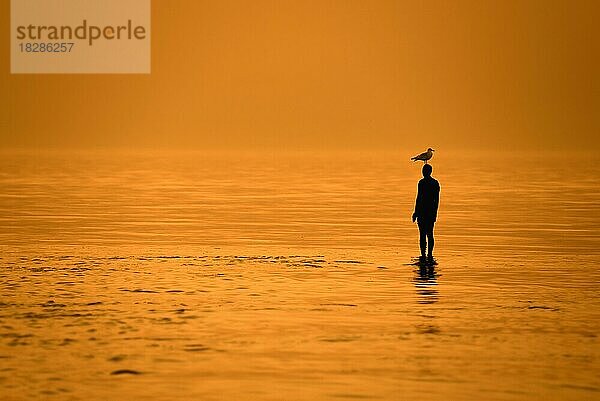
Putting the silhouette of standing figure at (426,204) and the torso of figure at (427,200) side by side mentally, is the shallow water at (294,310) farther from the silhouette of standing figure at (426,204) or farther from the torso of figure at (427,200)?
the torso of figure at (427,200)

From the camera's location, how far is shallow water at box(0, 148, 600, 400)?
621 inches

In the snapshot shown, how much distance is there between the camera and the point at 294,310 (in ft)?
66.8

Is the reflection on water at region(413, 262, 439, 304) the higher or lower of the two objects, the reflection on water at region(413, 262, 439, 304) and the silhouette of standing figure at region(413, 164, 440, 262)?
the lower

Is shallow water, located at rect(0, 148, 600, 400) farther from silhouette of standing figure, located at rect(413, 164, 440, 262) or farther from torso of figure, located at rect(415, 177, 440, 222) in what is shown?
torso of figure, located at rect(415, 177, 440, 222)

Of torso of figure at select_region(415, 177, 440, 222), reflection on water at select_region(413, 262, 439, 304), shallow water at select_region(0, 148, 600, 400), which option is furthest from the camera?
torso of figure at select_region(415, 177, 440, 222)

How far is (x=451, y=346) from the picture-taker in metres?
17.6

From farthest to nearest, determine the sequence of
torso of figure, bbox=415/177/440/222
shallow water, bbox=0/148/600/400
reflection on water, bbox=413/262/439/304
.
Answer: torso of figure, bbox=415/177/440/222
reflection on water, bbox=413/262/439/304
shallow water, bbox=0/148/600/400

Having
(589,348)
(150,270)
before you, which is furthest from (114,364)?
(150,270)

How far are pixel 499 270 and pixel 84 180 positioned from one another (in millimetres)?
50977

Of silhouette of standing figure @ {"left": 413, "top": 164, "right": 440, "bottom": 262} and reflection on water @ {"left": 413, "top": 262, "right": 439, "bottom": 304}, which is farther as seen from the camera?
silhouette of standing figure @ {"left": 413, "top": 164, "right": 440, "bottom": 262}

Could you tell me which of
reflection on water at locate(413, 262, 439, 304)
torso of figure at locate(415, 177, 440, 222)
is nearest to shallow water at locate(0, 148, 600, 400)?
reflection on water at locate(413, 262, 439, 304)

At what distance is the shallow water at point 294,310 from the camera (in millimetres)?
15766

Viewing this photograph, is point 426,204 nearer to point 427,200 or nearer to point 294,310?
point 427,200

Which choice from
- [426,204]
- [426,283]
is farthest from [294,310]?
[426,204]
